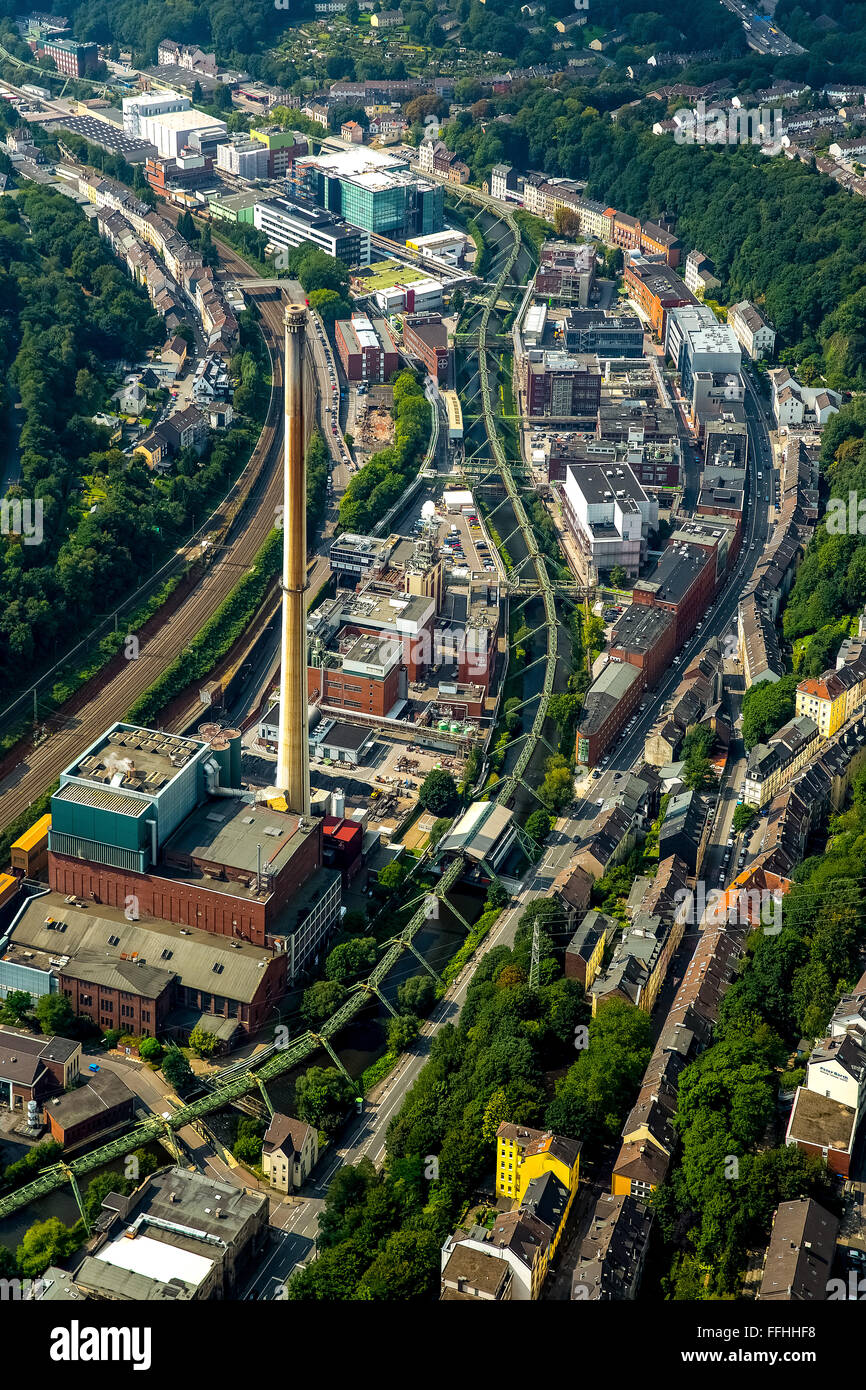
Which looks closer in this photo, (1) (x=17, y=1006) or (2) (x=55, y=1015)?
(2) (x=55, y=1015)

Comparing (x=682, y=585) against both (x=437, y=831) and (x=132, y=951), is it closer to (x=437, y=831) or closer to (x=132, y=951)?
(x=437, y=831)

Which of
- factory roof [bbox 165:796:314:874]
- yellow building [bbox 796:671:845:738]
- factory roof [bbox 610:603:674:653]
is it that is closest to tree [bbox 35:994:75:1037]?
factory roof [bbox 165:796:314:874]

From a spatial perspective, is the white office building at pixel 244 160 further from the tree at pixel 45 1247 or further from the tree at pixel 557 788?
the tree at pixel 45 1247

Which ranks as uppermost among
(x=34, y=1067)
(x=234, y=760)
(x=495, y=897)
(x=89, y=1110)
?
(x=234, y=760)

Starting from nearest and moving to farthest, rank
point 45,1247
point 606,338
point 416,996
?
point 45,1247
point 416,996
point 606,338

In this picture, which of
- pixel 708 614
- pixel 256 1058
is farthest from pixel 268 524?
pixel 256 1058

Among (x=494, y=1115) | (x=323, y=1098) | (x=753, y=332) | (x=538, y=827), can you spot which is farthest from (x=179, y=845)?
(x=753, y=332)

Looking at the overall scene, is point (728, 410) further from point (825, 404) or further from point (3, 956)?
point (3, 956)

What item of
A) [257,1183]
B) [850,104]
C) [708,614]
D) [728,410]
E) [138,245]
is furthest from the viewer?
[850,104]
